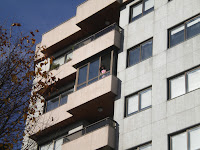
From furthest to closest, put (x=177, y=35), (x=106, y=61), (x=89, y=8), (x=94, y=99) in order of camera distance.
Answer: (x=89, y=8)
(x=106, y=61)
(x=94, y=99)
(x=177, y=35)

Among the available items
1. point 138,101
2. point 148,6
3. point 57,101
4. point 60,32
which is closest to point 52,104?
point 57,101

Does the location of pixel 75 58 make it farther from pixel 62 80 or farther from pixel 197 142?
pixel 197 142

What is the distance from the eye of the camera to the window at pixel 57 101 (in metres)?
38.6

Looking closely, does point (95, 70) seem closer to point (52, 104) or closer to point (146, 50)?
point (146, 50)

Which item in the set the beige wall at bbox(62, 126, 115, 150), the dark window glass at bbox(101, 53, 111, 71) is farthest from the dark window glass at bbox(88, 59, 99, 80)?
the beige wall at bbox(62, 126, 115, 150)

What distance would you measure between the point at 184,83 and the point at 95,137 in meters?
6.27

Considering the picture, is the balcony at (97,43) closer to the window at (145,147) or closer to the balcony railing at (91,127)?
the balcony railing at (91,127)

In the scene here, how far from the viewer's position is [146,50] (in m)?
33.2

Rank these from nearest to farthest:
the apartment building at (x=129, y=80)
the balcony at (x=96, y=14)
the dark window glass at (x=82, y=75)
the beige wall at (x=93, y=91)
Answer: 1. the apartment building at (x=129, y=80)
2. the beige wall at (x=93, y=91)
3. the dark window glass at (x=82, y=75)
4. the balcony at (x=96, y=14)

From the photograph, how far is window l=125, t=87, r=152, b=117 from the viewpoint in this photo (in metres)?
31.1

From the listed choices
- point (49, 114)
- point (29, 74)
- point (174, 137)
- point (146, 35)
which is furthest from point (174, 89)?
point (49, 114)

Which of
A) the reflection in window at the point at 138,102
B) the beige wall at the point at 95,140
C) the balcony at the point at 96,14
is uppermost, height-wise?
the balcony at the point at 96,14

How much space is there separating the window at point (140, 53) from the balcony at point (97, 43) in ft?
4.63

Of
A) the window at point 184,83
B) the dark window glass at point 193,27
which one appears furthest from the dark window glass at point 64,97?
the dark window glass at point 193,27
